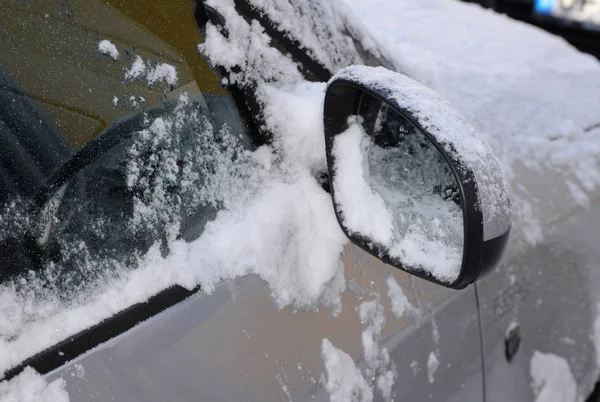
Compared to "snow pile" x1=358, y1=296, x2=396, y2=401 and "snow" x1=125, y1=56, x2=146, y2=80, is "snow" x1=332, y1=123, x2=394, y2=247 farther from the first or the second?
"snow" x1=125, y1=56, x2=146, y2=80

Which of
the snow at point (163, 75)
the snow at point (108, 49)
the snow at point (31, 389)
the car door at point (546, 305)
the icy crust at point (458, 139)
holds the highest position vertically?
the icy crust at point (458, 139)

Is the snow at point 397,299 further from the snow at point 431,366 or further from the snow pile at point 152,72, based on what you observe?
the snow pile at point 152,72

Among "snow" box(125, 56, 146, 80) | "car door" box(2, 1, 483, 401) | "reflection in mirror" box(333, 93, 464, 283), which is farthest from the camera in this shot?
"reflection in mirror" box(333, 93, 464, 283)

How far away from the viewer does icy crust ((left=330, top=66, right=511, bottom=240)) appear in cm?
121

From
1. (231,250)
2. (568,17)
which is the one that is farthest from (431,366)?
(568,17)

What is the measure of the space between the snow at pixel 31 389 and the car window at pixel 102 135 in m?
0.16

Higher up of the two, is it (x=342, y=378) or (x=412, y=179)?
(x=412, y=179)

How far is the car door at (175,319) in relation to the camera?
1.16 meters

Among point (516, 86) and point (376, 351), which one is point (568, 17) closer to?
point (516, 86)

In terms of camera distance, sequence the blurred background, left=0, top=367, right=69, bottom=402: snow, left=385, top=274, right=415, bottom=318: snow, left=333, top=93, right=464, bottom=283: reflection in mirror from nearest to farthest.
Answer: left=0, top=367, right=69, bottom=402: snow
left=333, top=93, right=464, bottom=283: reflection in mirror
left=385, top=274, right=415, bottom=318: snow
the blurred background

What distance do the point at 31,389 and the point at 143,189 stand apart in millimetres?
404

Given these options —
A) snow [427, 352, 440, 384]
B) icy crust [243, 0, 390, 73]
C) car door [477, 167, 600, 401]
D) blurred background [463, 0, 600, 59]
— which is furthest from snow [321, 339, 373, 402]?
blurred background [463, 0, 600, 59]

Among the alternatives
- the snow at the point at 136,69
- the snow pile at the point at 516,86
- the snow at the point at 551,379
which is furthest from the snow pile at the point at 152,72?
the snow at the point at 551,379

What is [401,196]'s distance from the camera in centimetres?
145
